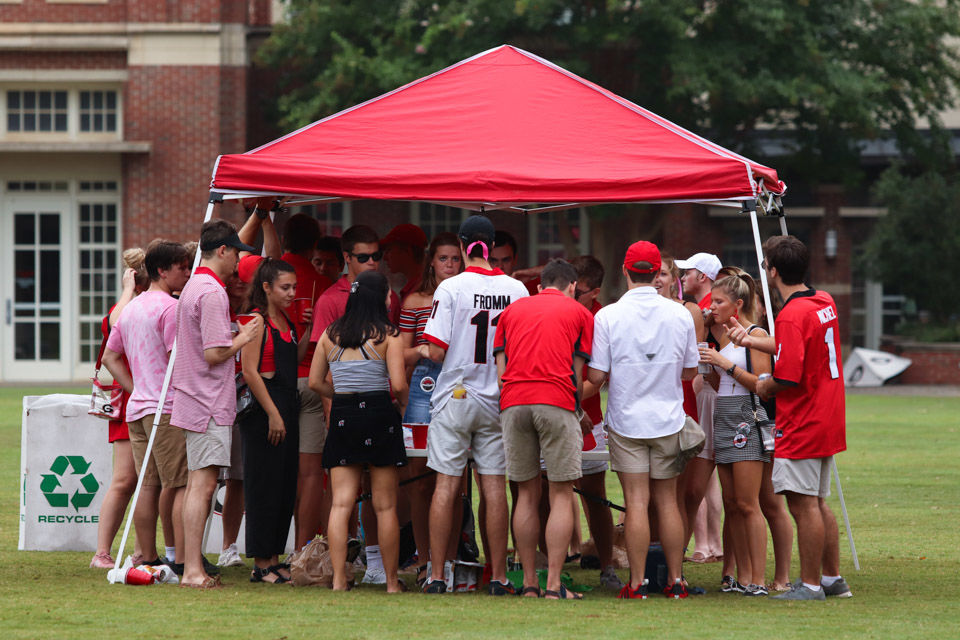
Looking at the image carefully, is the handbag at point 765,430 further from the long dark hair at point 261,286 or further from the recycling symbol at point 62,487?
the recycling symbol at point 62,487

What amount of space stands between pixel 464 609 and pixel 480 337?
1.40m

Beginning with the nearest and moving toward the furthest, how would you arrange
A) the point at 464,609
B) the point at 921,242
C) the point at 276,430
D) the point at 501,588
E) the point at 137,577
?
the point at 464,609, the point at 501,588, the point at 137,577, the point at 276,430, the point at 921,242

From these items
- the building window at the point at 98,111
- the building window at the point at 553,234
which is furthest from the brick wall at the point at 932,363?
the building window at the point at 98,111

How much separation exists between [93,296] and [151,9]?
5.62 meters

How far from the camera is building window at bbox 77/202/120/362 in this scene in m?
26.8

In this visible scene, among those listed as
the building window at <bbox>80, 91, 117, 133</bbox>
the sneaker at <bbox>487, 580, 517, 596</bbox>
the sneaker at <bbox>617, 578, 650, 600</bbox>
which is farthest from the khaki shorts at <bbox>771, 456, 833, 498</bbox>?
the building window at <bbox>80, 91, 117, 133</bbox>

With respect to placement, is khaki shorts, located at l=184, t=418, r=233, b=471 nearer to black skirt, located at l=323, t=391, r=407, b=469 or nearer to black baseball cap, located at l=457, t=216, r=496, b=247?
black skirt, located at l=323, t=391, r=407, b=469

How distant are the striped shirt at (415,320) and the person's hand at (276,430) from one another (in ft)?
2.97

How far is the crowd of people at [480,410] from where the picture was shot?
7098mm

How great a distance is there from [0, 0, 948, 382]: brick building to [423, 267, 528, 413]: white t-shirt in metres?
18.7

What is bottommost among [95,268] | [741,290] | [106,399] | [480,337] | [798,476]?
[798,476]

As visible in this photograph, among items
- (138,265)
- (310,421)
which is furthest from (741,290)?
(138,265)

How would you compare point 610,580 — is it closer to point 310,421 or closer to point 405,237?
point 310,421

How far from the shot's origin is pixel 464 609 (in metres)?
6.86
